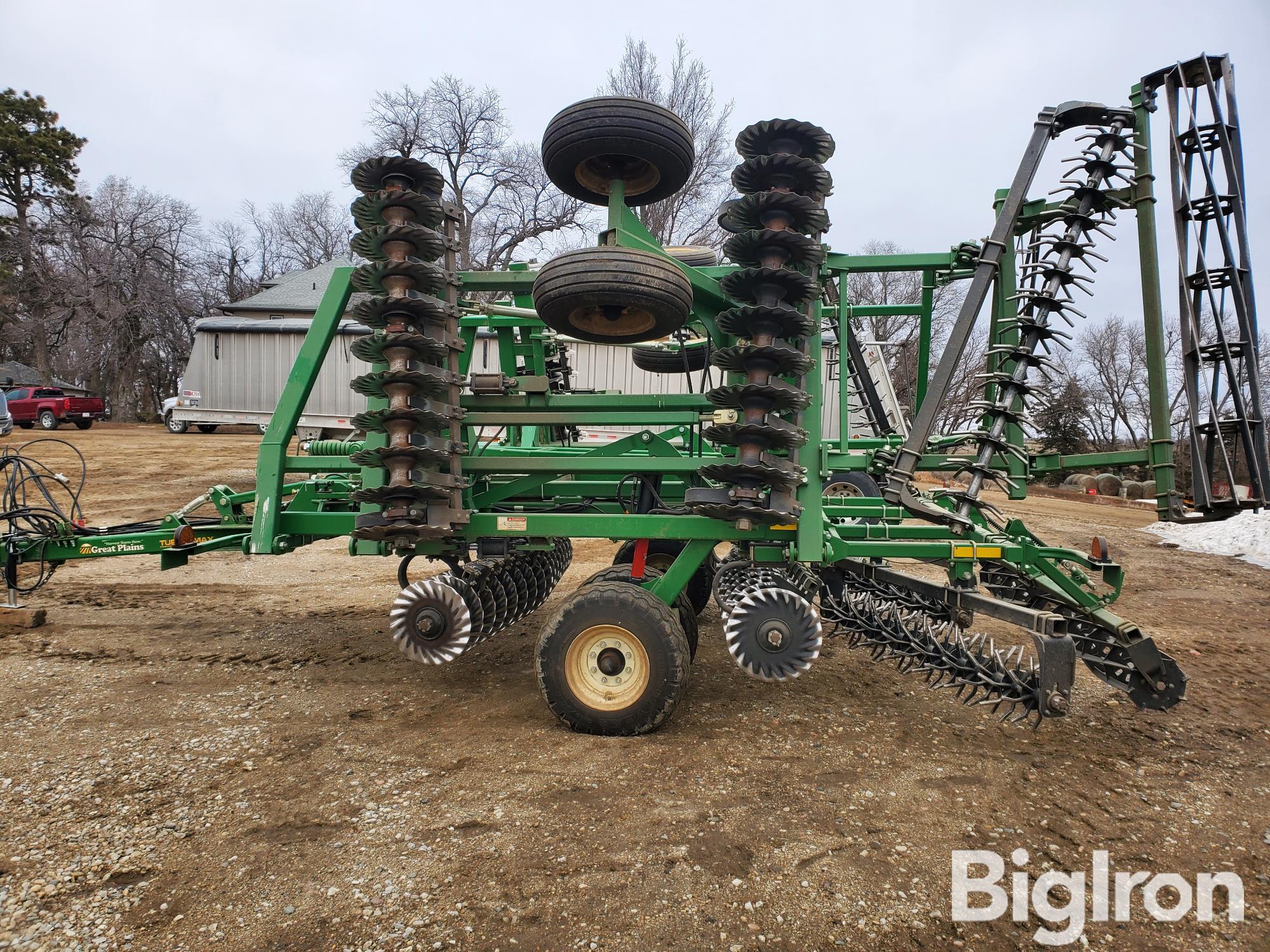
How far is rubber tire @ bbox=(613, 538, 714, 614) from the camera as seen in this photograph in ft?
20.9

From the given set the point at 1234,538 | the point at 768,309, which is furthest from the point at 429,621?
the point at 1234,538

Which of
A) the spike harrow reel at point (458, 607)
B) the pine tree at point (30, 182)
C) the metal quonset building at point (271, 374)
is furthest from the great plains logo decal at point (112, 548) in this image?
the pine tree at point (30, 182)

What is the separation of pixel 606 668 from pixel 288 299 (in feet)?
108

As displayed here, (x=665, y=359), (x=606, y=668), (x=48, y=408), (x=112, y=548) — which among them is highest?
(x=665, y=359)

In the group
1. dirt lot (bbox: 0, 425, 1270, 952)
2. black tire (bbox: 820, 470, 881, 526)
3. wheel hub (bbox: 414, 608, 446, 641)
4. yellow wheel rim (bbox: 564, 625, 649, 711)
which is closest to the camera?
dirt lot (bbox: 0, 425, 1270, 952)

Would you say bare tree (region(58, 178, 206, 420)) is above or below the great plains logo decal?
above

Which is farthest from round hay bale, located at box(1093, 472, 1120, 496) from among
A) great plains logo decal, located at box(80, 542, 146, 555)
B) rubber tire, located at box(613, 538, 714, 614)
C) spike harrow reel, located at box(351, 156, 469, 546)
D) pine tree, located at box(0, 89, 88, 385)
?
pine tree, located at box(0, 89, 88, 385)

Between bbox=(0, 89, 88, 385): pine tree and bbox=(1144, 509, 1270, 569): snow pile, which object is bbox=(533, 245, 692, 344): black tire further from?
bbox=(0, 89, 88, 385): pine tree

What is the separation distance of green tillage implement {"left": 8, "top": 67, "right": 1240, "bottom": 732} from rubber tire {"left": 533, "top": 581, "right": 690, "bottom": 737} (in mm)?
74

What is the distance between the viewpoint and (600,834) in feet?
9.80

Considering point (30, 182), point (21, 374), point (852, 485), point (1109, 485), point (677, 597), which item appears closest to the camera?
point (677, 597)

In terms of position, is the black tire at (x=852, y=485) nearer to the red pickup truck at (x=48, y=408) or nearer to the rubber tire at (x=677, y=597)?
the rubber tire at (x=677, y=597)

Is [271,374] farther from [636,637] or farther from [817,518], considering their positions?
[817,518]

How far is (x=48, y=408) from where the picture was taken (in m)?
24.4
